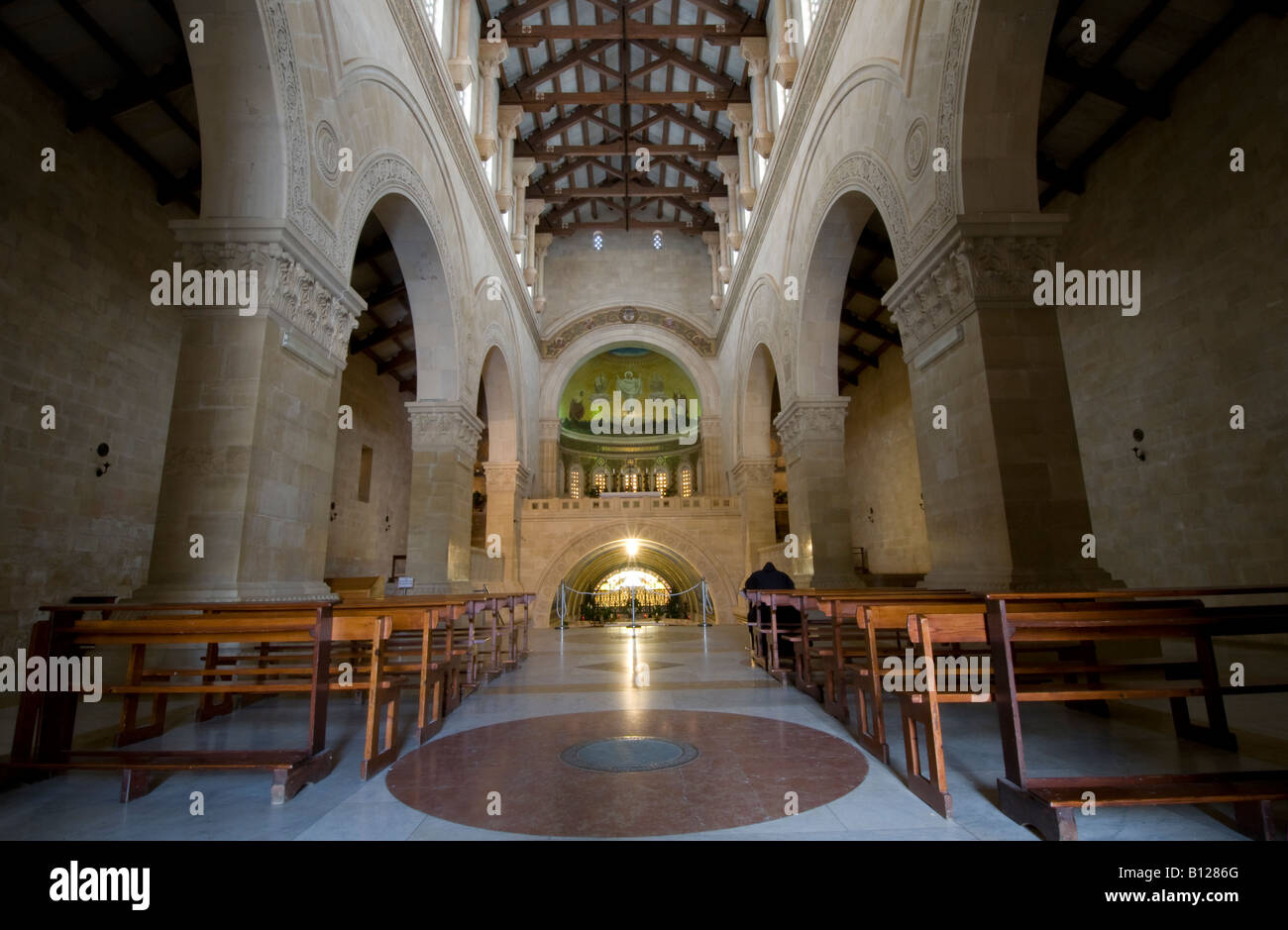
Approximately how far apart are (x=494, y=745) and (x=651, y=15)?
15726 millimetres

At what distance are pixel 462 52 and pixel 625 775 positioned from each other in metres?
12.5

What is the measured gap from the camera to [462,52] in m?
11.2

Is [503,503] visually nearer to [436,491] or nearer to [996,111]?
[436,491]

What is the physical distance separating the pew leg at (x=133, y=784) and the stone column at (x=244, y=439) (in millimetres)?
2530

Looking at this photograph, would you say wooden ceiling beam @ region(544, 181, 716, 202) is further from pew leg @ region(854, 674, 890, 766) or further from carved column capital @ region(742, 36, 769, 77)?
pew leg @ region(854, 674, 890, 766)

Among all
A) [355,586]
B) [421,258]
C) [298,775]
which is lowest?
[298,775]

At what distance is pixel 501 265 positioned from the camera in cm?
1452

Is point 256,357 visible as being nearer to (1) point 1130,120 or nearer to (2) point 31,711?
(2) point 31,711

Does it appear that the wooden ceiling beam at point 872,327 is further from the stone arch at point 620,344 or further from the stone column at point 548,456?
the stone column at point 548,456

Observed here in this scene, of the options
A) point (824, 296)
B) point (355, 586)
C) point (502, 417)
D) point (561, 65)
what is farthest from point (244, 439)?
point (561, 65)

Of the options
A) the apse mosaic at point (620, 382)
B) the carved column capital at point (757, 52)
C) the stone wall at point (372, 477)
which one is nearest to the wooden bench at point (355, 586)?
the stone wall at point (372, 477)

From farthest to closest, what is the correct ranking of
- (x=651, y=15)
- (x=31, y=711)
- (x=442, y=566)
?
1. (x=651, y=15)
2. (x=442, y=566)
3. (x=31, y=711)

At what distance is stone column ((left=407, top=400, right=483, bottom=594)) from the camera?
10.7 meters
